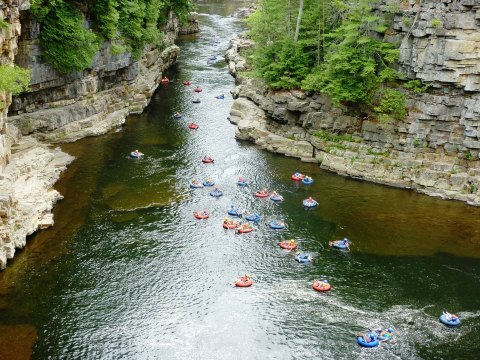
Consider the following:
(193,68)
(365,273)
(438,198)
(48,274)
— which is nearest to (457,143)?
(438,198)

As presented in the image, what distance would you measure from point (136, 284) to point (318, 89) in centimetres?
2898

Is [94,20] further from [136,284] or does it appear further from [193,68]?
[136,284]

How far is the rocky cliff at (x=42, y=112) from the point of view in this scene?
39.0m

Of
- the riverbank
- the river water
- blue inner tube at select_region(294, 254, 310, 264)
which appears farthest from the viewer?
the riverbank

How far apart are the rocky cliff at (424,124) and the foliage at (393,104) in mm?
668

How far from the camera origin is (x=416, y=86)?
49094mm

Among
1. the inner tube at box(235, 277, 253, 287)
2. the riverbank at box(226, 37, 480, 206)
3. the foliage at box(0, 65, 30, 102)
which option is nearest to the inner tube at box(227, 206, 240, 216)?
the inner tube at box(235, 277, 253, 287)

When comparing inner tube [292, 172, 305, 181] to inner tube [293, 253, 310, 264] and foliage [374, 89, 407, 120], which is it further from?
inner tube [293, 253, 310, 264]

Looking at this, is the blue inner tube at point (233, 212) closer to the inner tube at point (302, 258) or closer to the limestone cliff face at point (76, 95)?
the inner tube at point (302, 258)

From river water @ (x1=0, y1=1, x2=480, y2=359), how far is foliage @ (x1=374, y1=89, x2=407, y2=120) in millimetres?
6795

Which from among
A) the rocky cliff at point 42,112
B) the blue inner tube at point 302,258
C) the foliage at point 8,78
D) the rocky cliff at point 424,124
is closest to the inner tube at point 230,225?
the blue inner tube at point 302,258

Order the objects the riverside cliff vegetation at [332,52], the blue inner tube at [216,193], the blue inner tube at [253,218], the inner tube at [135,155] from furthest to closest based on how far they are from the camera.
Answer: the inner tube at [135,155], the riverside cliff vegetation at [332,52], the blue inner tube at [216,193], the blue inner tube at [253,218]

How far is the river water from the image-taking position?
30.4m

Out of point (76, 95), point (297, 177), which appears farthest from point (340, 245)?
point (76, 95)
